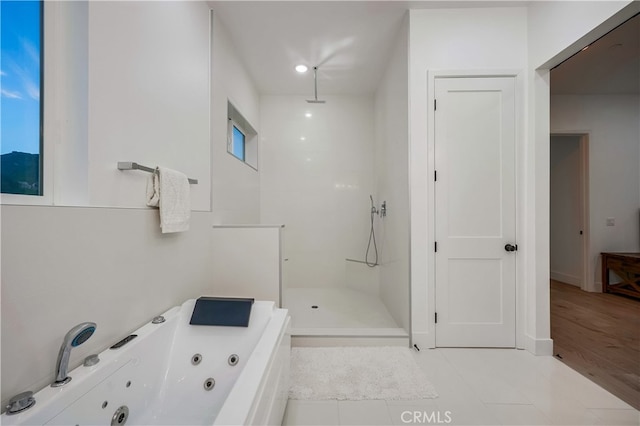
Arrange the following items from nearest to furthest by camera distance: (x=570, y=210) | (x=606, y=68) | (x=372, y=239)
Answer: (x=606, y=68) < (x=372, y=239) < (x=570, y=210)

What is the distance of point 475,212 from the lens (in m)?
2.04

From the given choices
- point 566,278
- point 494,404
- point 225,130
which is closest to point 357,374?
point 494,404

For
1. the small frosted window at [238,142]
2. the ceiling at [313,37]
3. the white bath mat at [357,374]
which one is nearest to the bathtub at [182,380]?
the white bath mat at [357,374]

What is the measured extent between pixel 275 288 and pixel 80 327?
128 centimetres

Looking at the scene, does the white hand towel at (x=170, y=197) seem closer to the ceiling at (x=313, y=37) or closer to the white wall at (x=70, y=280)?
the white wall at (x=70, y=280)

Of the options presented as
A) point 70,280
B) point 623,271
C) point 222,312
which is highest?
point 70,280

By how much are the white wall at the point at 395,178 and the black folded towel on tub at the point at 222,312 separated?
1.39m

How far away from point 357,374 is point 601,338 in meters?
2.31

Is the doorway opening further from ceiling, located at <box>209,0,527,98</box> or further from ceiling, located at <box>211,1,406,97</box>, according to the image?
ceiling, located at <box>211,1,406,97</box>

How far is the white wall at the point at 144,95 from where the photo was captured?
1063mm

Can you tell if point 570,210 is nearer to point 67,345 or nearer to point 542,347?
point 542,347

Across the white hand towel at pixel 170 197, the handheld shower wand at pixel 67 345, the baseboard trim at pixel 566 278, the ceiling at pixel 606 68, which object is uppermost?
the ceiling at pixel 606 68

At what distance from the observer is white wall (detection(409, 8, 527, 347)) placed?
2.03 m

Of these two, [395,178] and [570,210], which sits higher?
[395,178]
